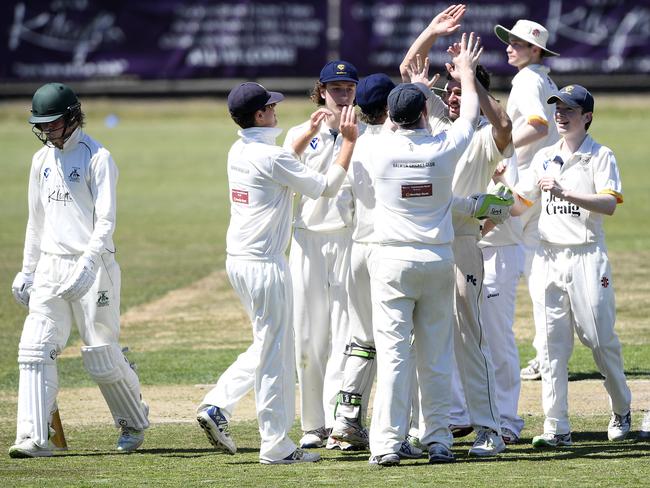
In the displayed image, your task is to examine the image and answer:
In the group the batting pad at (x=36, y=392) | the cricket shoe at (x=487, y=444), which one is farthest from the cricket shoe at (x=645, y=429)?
the batting pad at (x=36, y=392)

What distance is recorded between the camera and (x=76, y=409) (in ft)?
29.3

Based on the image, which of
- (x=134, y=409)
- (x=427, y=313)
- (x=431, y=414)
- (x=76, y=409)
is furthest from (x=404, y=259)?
(x=76, y=409)

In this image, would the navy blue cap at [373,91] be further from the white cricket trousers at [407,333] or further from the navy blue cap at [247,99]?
the white cricket trousers at [407,333]

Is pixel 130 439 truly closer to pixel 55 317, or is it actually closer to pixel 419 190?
pixel 55 317

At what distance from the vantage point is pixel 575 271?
7.29 metres

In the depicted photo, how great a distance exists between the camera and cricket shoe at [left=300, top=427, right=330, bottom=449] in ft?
24.8

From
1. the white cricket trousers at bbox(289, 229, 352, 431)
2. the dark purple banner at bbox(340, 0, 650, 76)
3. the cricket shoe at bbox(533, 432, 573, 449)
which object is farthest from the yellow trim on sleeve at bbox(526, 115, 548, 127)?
the dark purple banner at bbox(340, 0, 650, 76)

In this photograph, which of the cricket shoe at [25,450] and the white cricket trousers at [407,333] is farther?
the cricket shoe at [25,450]

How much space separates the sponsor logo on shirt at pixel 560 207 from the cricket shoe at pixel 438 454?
157cm

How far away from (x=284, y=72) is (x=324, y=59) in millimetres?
1160

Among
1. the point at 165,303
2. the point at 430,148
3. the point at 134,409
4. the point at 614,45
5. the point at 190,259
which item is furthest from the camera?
the point at 614,45

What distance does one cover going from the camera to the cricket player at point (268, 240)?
22.9ft

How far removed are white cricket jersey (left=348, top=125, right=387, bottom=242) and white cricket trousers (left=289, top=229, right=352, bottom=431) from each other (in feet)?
1.03

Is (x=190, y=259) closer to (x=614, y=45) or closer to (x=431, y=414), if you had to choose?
(x=431, y=414)
